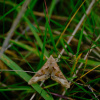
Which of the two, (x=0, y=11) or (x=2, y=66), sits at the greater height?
(x=0, y=11)

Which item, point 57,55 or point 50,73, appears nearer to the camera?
point 50,73

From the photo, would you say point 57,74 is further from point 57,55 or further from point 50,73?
point 57,55

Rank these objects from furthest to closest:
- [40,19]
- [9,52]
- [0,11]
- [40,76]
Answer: [40,19] < [0,11] < [9,52] < [40,76]

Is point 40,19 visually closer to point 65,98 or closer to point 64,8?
point 64,8

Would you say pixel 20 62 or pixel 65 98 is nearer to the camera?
pixel 65 98

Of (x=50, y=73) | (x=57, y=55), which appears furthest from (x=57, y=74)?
(x=57, y=55)

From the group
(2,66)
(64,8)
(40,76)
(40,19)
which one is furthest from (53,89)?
(64,8)

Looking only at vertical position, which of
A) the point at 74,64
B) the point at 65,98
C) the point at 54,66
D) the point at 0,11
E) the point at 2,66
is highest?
the point at 0,11

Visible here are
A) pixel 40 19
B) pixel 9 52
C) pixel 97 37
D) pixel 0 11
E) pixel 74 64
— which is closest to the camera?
pixel 74 64
